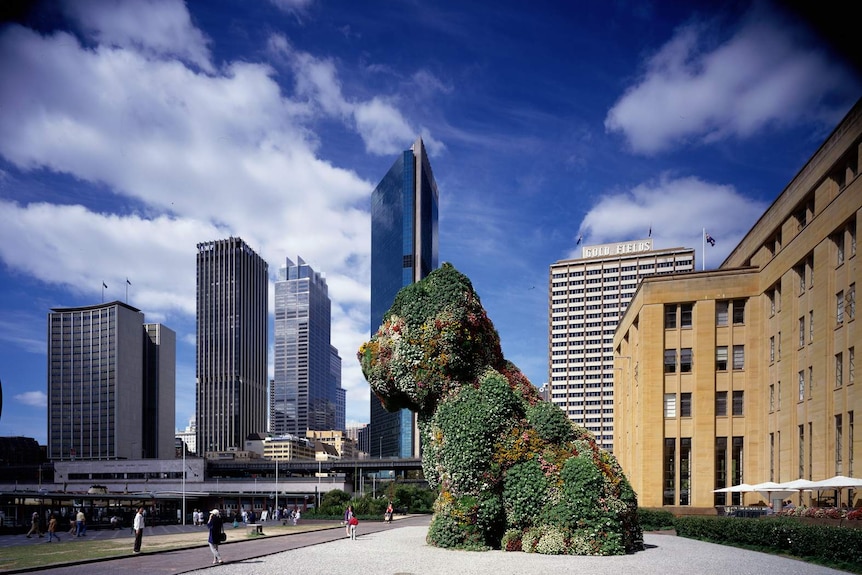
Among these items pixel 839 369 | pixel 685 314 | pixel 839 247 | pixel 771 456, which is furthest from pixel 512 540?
pixel 685 314

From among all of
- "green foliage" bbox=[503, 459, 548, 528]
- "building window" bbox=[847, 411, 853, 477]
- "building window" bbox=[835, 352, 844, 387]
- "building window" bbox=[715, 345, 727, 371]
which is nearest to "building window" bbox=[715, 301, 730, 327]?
"building window" bbox=[715, 345, 727, 371]

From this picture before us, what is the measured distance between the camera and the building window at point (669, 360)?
4912 cm

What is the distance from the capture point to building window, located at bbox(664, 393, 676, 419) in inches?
1925

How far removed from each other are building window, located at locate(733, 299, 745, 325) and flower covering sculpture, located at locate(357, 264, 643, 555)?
28824 millimetres

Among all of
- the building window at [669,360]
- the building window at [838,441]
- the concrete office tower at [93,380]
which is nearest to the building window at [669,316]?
the building window at [669,360]

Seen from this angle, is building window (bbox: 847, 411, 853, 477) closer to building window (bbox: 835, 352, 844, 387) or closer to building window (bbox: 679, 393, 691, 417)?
building window (bbox: 835, 352, 844, 387)

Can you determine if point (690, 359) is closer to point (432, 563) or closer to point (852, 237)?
A: point (852, 237)

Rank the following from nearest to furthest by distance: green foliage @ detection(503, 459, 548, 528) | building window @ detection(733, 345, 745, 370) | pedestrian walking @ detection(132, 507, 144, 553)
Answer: green foliage @ detection(503, 459, 548, 528) → pedestrian walking @ detection(132, 507, 144, 553) → building window @ detection(733, 345, 745, 370)

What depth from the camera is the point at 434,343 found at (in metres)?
23.8

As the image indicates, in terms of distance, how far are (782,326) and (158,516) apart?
52064 mm

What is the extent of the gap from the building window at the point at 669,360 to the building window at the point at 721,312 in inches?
146

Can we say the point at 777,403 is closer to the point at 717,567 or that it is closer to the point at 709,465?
the point at 709,465

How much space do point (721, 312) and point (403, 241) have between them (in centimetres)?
12677

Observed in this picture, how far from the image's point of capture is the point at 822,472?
34.8 metres
